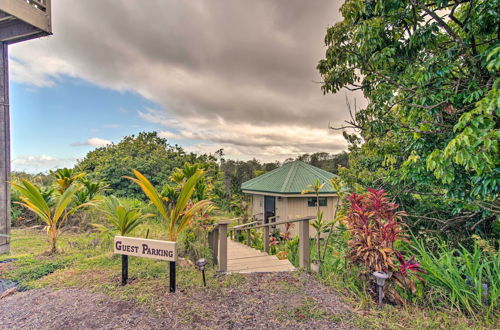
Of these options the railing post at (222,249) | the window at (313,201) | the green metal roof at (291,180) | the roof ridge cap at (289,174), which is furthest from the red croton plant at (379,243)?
the window at (313,201)

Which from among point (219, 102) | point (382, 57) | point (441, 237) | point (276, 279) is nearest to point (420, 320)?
point (276, 279)

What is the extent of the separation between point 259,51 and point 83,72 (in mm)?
5287

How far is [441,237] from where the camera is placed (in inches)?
146

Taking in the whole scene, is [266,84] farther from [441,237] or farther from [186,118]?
[441,237]

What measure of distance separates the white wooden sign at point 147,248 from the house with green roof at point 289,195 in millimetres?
7953

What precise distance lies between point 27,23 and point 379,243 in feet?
19.6

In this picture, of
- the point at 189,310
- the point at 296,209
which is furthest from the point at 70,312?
the point at 296,209

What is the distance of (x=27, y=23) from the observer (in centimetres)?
362

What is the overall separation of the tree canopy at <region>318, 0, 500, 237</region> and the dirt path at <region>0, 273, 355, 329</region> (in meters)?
1.98

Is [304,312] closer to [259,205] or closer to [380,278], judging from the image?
[380,278]

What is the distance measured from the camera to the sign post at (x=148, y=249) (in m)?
2.58

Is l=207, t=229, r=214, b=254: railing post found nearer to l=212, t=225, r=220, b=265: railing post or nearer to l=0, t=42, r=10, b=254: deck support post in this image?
l=212, t=225, r=220, b=265: railing post

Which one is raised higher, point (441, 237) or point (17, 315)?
point (441, 237)

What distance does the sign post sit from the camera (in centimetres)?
258
